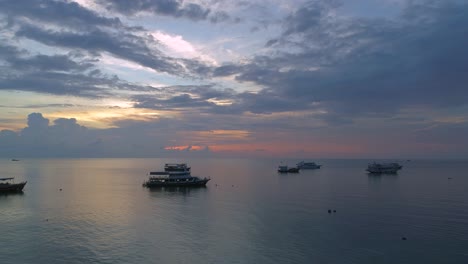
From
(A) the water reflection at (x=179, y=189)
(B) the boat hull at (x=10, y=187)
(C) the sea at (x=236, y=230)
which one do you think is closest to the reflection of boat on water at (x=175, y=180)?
(A) the water reflection at (x=179, y=189)

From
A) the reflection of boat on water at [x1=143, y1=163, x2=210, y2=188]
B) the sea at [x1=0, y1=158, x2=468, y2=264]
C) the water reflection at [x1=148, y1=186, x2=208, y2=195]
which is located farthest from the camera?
the reflection of boat on water at [x1=143, y1=163, x2=210, y2=188]

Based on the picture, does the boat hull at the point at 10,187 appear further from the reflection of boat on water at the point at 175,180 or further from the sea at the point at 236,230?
the reflection of boat on water at the point at 175,180

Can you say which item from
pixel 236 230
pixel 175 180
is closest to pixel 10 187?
pixel 175 180

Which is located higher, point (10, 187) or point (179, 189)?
point (10, 187)

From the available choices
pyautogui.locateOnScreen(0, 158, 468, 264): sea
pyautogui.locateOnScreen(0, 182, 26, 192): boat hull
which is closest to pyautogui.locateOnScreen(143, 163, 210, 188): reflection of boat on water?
pyautogui.locateOnScreen(0, 158, 468, 264): sea

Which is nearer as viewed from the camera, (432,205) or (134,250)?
(134,250)

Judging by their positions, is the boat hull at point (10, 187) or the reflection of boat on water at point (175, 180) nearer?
the boat hull at point (10, 187)

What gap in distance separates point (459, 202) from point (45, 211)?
105m

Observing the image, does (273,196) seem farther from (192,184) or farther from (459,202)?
(459,202)

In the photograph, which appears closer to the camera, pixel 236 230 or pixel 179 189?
pixel 236 230

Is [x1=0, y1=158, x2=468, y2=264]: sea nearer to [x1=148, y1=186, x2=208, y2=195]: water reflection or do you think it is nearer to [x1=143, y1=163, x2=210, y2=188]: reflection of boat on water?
[x1=148, y1=186, x2=208, y2=195]: water reflection

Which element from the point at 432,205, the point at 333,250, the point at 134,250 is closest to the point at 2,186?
the point at 134,250

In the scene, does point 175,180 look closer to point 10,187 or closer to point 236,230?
point 10,187

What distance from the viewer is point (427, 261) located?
153 ft
